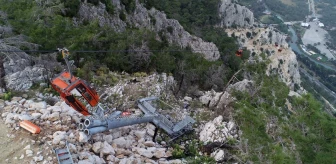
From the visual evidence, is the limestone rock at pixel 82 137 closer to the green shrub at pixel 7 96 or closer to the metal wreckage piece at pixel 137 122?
the metal wreckage piece at pixel 137 122

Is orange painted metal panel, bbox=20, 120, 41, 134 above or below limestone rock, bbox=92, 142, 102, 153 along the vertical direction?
above

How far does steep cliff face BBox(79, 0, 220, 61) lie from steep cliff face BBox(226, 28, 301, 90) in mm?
21543

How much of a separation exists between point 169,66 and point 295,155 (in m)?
12.0

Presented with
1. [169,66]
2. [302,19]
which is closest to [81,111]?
[169,66]

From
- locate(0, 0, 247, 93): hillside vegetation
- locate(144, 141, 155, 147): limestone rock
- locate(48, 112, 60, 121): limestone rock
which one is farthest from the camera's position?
locate(0, 0, 247, 93): hillside vegetation

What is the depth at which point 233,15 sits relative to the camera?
71.0 metres

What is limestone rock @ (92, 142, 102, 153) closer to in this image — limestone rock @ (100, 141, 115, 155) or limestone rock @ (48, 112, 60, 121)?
limestone rock @ (100, 141, 115, 155)

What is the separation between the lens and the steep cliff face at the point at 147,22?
28.5 m

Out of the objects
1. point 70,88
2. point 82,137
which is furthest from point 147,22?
point 82,137

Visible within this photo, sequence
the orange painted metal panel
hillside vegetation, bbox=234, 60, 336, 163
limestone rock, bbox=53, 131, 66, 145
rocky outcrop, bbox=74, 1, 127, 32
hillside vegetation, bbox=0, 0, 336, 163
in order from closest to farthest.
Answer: hillside vegetation, bbox=234, 60, 336, 163 < hillside vegetation, bbox=0, 0, 336, 163 < limestone rock, bbox=53, 131, 66, 145 < the orange painted metal panel < rocky outcrop, bbox=74, 1, 127, 32

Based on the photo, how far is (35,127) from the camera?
8703 mm

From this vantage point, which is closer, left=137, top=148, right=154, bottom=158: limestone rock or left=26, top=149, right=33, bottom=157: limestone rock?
left=26, top=149, right=33, bottom=157: limestone rock

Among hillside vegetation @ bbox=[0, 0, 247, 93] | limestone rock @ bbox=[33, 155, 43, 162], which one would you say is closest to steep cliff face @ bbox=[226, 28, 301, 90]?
hillside vegetation @ bbox=[0, 0, 247, 93]

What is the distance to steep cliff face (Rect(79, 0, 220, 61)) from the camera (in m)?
28.5
